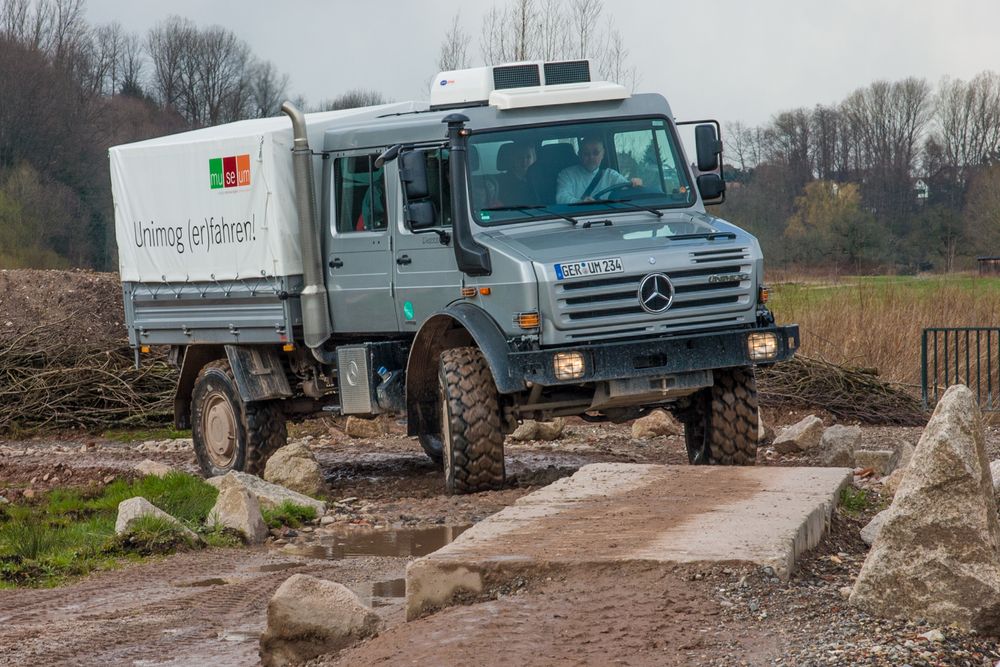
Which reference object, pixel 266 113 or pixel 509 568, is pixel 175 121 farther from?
pixel 509 568

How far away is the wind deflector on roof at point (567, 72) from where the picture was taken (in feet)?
36.7

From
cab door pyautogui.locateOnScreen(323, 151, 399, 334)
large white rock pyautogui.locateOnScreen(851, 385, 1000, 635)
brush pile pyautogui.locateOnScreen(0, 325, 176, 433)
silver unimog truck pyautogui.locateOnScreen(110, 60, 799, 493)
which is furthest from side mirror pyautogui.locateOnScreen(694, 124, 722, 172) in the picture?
brush pile pyautogui.locateOnScreen(0, 325, 176, 433)

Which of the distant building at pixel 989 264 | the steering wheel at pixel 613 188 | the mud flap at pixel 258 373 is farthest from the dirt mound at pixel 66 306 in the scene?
the distant building at pixel 989 264

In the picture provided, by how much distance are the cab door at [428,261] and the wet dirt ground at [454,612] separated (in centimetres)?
147

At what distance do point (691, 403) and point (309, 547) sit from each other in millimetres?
3460

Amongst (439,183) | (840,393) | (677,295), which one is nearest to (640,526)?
(677,295)

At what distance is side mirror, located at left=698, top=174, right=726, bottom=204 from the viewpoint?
1098 centimetres

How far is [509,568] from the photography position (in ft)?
20.2

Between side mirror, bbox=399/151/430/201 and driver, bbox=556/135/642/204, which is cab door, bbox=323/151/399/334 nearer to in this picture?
side mirror, bbox=399/151/430/201

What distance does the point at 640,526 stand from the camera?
6961 millimetres

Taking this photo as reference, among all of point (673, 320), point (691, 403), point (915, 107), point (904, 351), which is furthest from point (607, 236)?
point (915, 107)

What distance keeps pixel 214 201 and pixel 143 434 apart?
7.07m

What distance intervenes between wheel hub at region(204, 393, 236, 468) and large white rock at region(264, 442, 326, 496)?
1.57 metres

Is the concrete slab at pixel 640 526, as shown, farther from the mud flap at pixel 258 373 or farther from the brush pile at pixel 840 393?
the brush pile at pixel 840 393
